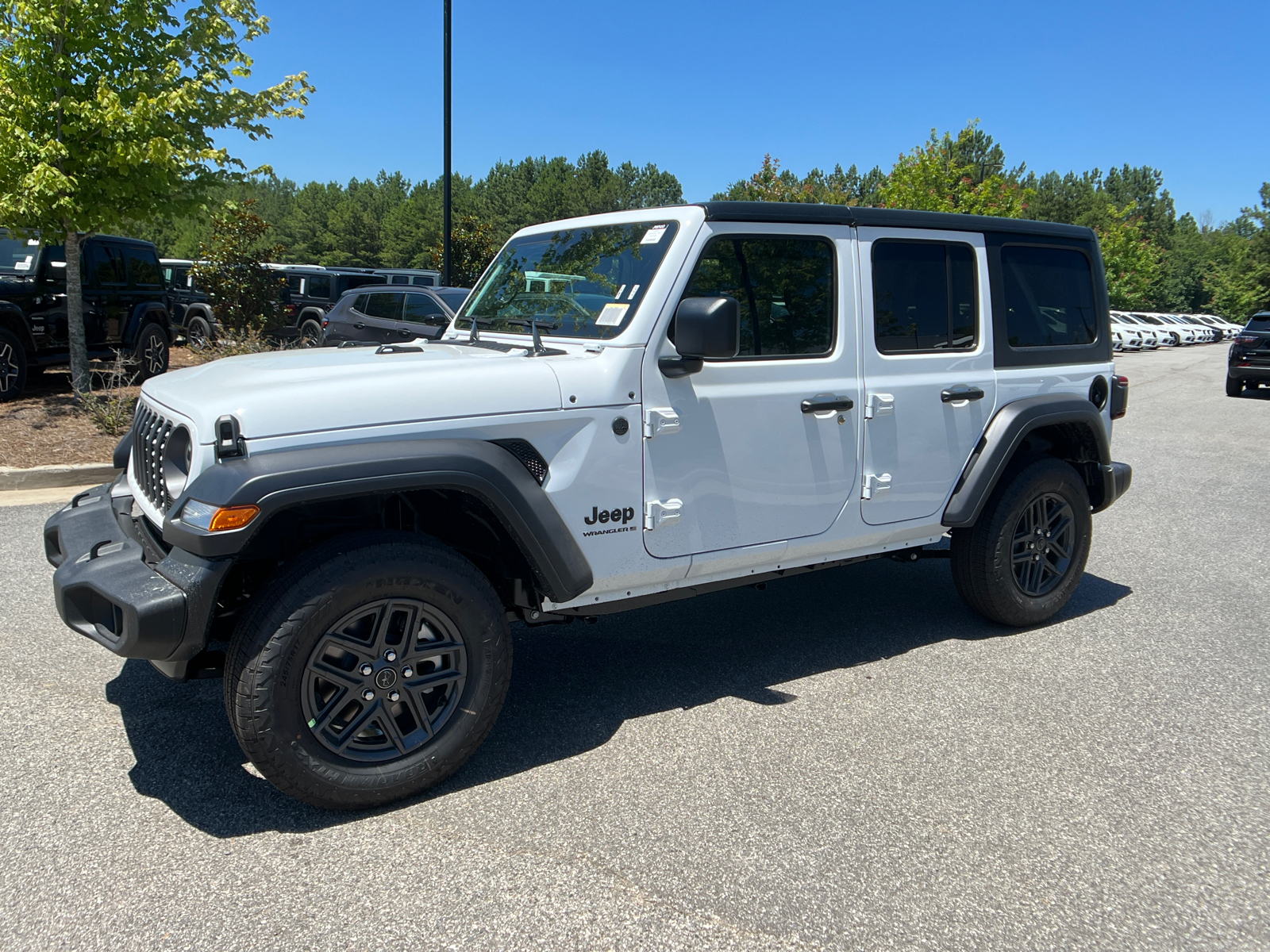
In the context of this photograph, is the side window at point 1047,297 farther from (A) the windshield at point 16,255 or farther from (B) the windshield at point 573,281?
(A) the windshield at point 16,255

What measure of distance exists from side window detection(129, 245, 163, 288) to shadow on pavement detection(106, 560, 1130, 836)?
9.86 meters

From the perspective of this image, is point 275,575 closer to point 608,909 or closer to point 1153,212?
point 608,909

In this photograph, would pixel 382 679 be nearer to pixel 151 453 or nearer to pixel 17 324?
pixel 151 453

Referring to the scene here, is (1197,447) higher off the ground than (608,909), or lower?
higher

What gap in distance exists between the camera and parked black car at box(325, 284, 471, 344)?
1445cm

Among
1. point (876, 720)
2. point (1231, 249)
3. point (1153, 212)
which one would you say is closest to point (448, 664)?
point (876, 720)

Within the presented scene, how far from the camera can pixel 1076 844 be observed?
9.84 ft

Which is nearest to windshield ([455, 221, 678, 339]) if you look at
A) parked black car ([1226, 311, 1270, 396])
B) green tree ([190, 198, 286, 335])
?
green tree ([190, 198, 286, 335])

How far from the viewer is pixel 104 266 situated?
12.0 metres

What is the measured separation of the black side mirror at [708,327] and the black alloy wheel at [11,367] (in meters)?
9.95

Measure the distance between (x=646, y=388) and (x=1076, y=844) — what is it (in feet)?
6.70

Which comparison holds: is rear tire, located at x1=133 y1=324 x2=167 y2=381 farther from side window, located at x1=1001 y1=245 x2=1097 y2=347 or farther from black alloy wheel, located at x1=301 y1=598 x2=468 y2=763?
side window, located at x1=1001 y1=245 x2=1097 y2=347

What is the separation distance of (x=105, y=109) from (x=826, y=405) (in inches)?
334

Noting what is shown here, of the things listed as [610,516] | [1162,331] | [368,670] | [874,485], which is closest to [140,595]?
[368,670]
